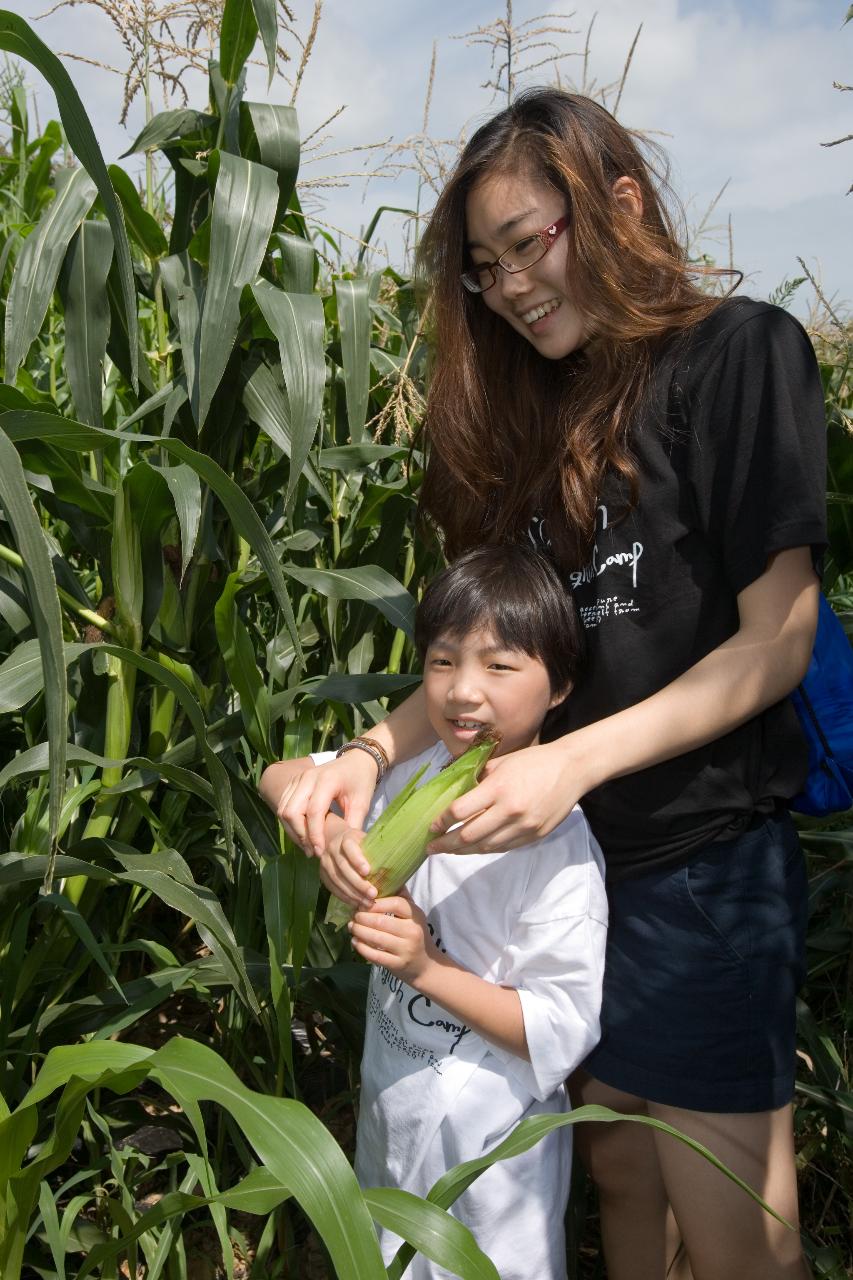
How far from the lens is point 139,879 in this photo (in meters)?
1.33

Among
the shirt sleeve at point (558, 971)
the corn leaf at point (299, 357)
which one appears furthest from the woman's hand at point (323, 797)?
the corn leaf at point (299, 357)

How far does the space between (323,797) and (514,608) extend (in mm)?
316

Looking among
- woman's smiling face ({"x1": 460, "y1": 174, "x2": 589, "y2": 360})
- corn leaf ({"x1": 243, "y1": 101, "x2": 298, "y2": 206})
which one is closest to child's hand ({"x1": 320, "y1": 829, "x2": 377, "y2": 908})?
woman's smiling face ({"x1": 460, "y1": 174, "x2": 589, "y2": 360})

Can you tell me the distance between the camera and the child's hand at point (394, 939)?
3.82ft

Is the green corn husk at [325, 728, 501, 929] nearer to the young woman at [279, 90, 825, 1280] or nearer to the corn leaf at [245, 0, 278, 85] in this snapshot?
the young woman at [279, 90, 825, 1280]

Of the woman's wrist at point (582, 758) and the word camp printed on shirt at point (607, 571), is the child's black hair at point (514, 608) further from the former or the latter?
the woman's wrist at point (582, 758)

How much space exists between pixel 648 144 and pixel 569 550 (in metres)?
0.56

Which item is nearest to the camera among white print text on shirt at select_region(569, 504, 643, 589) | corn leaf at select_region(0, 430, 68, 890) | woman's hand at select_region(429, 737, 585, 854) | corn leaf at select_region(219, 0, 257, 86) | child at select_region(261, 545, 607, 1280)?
corn leaf at select_region(0, 430, 68, 890)

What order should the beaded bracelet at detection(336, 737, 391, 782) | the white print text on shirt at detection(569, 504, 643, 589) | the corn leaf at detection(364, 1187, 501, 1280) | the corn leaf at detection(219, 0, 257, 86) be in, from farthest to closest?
the corn leaf at detection(219, 0, 257, 86) → the beaded bracelet at detection(336, 737, 391, 782) → the white print text on shirt at detection(569, 504, 643, 589) → the corn leaf at detection(364, 1187, 501, 1280)

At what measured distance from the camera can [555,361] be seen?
60.8 inches

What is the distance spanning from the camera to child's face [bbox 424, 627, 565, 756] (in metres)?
1.28

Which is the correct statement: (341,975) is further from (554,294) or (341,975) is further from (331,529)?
(554,294)

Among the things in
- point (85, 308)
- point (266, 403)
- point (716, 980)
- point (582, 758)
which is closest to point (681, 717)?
point (582, 758)

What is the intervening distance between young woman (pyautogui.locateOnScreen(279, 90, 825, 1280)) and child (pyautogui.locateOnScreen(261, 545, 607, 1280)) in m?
0.08
